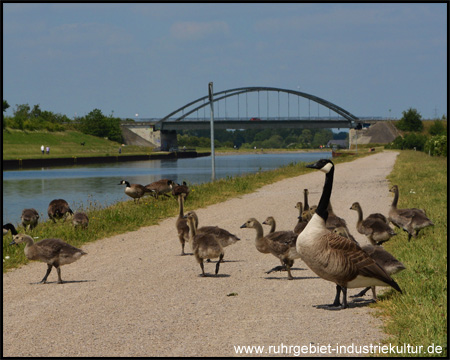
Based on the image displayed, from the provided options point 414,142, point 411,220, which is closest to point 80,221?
point 411,220

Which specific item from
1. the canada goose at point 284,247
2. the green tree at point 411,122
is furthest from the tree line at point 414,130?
the canada goose at point 284,247

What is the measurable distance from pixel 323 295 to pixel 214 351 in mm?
3396

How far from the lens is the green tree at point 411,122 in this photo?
189875 millimetres

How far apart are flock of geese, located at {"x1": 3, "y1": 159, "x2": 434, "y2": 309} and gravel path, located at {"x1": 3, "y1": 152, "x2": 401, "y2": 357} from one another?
0.48m

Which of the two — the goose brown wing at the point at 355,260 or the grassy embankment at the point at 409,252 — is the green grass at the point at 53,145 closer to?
the grassy embankment at the point at 409,252

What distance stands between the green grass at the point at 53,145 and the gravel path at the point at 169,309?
94.3 m

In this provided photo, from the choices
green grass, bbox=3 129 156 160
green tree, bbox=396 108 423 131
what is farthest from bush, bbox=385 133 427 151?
green grass, bbox=3 129 156 160

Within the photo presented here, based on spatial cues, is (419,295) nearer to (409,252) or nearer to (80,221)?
(409,252)

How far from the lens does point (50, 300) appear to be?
1038 cm

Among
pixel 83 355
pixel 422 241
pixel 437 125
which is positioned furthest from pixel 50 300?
pixel 437 125

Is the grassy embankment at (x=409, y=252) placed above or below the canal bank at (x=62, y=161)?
above

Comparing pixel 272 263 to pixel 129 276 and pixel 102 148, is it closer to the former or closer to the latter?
Result: pixel 129 276

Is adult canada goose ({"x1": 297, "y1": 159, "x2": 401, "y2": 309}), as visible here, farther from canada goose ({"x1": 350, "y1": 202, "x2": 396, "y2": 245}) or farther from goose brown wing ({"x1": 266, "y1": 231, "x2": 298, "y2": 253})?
canada goose ({"x1": 350, "y1": 202, "x2": 396, "y2": 245})

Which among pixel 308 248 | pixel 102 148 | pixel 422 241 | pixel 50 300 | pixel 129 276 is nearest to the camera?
pixel 308 248
